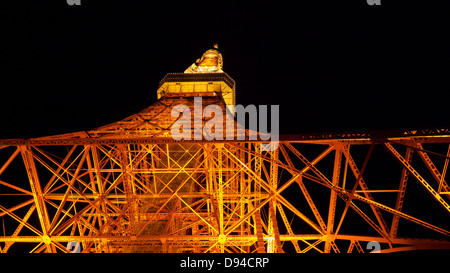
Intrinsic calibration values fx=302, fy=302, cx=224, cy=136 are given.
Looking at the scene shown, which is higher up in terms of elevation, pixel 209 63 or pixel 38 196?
pixel 209 63

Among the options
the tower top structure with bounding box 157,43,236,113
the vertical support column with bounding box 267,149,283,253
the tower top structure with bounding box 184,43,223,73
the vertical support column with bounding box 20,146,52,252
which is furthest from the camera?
the tower top structure with bounding box 184,43,223,73

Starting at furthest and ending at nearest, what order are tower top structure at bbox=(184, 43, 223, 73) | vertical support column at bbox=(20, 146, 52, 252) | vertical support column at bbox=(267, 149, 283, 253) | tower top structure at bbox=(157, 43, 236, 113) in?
tower top structure at bbox=(184, 43, 223, 73)
tower top structure at bbox=(157, 43, 236, 113)
vertical support column at bbox=(267, 149, 283, 253)
vertical support column at bbox=(20, 146, 52, 252)

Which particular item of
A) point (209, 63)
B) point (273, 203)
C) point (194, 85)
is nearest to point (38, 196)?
point (273, 203)

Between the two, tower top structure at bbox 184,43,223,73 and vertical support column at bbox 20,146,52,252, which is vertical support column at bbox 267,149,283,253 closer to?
vertical support column at bbox 20,146,52,252

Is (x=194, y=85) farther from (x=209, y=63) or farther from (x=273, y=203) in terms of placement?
(x=273, y=203)

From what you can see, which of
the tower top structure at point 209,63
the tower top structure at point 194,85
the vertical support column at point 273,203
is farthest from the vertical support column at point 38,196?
the tower top structure at point 209,63

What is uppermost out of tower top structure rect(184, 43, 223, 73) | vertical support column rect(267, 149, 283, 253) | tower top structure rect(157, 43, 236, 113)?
tower top structure rect(184, 43, 223, 73)

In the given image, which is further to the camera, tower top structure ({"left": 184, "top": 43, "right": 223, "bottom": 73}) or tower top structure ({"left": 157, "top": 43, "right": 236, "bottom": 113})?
tower top structure ({"left": 184, "top": 43, "right": 223, "bottom": 73})

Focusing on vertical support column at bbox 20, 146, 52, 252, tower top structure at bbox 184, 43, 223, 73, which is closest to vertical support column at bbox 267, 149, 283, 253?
vertical support column at bbox 20, 146, 52, 252

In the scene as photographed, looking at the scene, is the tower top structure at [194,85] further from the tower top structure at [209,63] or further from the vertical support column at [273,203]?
the vertical support column at [273,203]
